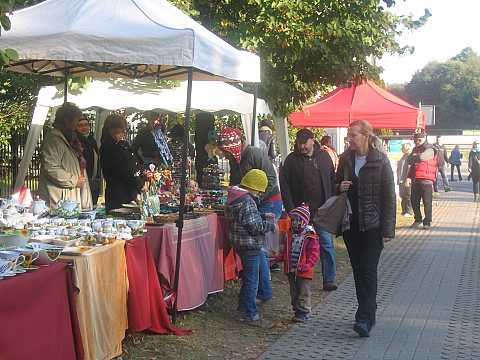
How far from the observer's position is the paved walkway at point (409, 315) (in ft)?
19.5

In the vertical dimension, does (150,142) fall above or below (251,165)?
above

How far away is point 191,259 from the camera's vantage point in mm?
6711

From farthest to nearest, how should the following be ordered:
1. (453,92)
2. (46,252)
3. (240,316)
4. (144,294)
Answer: (453,92)
(240,316)
(144,294)
(46,252)

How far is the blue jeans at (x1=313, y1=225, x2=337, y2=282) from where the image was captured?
832 cm

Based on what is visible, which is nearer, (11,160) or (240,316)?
(240,316)

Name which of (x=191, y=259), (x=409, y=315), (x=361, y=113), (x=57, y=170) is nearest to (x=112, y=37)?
(x=57, y=170)

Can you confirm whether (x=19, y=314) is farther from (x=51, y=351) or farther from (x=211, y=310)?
(x=211, y=310)

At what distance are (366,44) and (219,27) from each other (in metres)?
2.60

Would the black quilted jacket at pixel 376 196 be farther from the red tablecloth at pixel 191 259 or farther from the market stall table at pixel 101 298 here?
the market stall table at pixel 101 298

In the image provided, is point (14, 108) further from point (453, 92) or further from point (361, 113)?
point (453, 92)

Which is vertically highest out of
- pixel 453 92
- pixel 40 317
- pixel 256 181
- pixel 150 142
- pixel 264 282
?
pixel 453 92

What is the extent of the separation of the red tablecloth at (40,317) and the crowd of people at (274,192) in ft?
7.74

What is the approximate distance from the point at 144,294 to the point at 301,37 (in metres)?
6.94

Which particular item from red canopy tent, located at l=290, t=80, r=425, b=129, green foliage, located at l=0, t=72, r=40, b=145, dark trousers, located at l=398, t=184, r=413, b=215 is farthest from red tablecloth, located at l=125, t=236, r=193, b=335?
dark trousers, located at l=398, t=184, r=413, b=215
